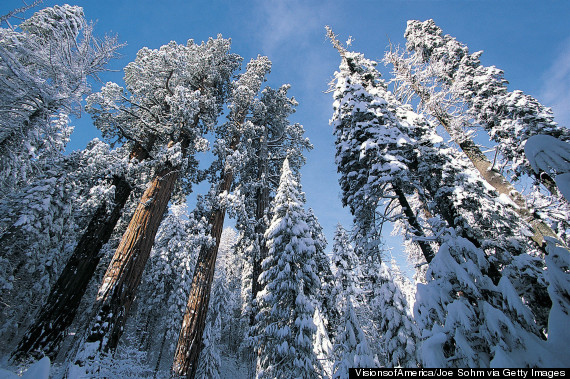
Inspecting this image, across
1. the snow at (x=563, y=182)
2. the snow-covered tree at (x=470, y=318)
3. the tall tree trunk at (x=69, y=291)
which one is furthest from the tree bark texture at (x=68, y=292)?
the snow at (x=563, y=182)

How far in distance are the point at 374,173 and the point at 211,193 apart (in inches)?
250

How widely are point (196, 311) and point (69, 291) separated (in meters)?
3.92

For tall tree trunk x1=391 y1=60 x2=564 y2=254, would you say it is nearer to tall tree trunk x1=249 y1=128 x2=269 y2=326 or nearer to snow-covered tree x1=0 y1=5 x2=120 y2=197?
tall tree trunk x1=249 y1=128 x2=269 y2=326

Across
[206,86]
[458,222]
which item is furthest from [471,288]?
[206,86]

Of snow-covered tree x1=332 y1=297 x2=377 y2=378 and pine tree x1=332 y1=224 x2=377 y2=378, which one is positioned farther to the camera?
pine tree x1=332 y1=224 x2=377 y2=378

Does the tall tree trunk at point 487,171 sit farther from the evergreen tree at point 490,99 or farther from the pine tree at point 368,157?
the pine tree at point 368,157

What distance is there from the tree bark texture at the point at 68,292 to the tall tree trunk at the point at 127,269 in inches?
91.5

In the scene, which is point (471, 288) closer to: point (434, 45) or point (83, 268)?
point (83, 268)

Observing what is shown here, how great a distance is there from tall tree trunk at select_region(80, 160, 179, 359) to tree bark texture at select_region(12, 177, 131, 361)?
7.63 ft

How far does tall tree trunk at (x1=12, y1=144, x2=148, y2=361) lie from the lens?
6035 mm

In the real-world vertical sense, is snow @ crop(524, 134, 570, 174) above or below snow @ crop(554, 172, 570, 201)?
above

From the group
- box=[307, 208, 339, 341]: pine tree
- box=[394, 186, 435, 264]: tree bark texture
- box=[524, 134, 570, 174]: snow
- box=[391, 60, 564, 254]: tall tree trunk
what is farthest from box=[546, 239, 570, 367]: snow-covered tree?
box=[307, 208, 339, 341]: pine tree

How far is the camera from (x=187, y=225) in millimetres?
8406

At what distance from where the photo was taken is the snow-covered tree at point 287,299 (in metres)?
→ 8.04
